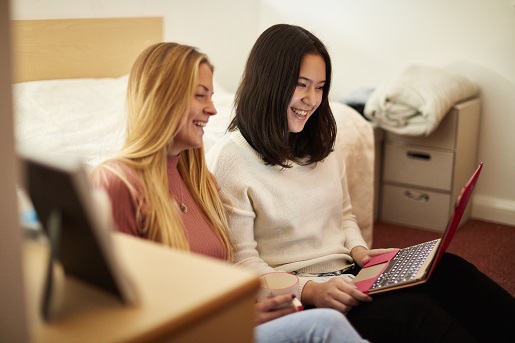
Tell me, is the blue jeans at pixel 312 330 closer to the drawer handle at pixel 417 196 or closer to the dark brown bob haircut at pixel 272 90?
the dark brown bob haircut at pixel 272 90

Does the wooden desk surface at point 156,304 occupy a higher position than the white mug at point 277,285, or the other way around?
the wooden desk surface at point 156,304

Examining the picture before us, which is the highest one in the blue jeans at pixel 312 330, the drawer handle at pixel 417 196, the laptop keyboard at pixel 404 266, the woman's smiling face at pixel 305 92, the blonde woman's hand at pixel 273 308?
the woman's smiling face at pixel 305 92

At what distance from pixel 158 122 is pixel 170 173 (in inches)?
6.0

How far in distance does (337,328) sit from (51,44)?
192 centimetres

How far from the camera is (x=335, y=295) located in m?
1.40

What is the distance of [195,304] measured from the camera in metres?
0.76

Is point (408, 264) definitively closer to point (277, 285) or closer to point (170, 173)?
point (277, 285)

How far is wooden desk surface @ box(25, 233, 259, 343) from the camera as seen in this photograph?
2.40ft

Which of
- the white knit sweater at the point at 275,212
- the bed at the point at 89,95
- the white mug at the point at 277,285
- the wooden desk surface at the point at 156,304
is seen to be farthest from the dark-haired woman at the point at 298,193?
the wooden desk surface at the point at 156,304

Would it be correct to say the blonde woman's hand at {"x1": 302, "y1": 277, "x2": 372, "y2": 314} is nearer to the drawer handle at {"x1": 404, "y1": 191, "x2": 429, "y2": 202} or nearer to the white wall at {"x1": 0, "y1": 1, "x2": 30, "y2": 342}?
the white wall at {"x1": 0, "y1": 1, "x2": 30, "y2": 342}

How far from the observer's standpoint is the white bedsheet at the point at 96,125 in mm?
1979

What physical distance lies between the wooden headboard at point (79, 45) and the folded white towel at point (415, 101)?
1.07m

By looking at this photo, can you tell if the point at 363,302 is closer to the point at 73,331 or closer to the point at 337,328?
the point at 337,328

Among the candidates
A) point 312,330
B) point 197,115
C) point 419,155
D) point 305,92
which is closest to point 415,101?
point 419,155
